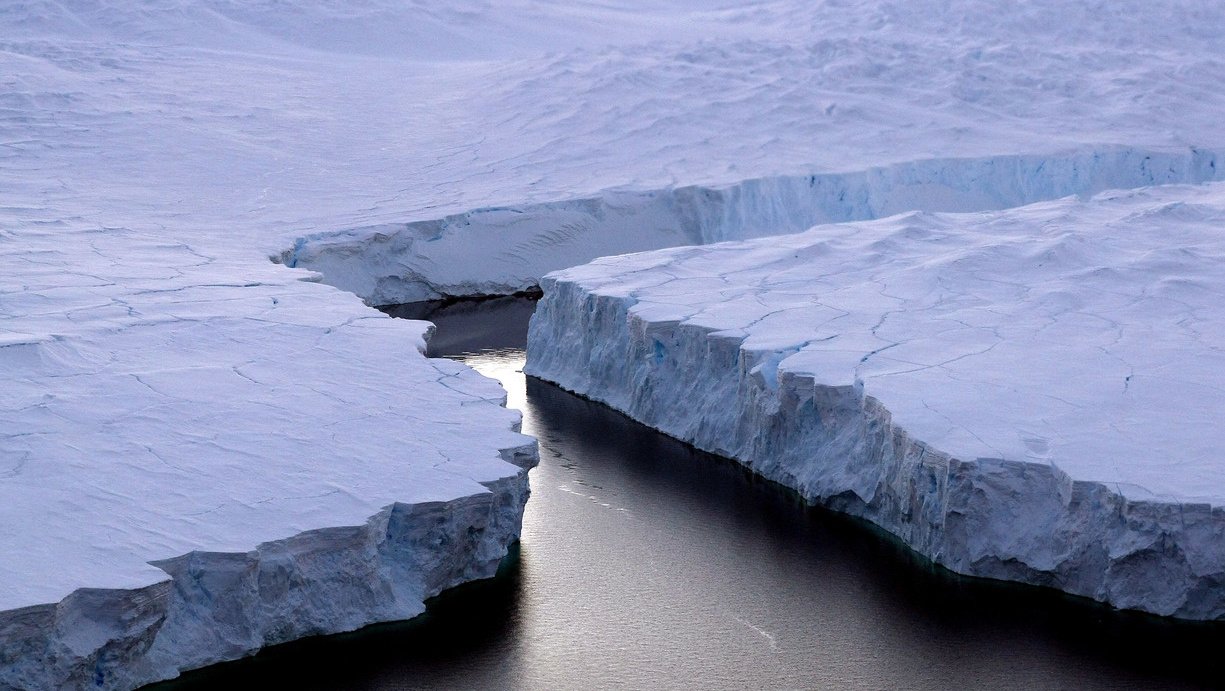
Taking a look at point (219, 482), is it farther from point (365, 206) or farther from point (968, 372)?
point (365, 206)

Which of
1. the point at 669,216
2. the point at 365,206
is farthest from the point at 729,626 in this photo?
the point at 365,206

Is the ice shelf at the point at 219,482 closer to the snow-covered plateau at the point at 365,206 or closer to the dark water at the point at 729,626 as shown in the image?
the snow-covered plateau at the point at 365,206

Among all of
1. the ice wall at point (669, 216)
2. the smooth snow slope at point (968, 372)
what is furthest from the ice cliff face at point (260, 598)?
the ice wall at point (669, 216)

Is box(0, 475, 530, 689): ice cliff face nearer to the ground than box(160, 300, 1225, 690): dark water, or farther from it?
farther from it

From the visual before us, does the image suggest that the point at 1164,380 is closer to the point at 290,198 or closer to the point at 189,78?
the point at 290,198

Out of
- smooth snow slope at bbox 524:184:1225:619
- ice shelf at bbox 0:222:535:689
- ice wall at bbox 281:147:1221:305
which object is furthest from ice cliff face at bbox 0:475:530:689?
ice wall at bbox 281:147:1221:305

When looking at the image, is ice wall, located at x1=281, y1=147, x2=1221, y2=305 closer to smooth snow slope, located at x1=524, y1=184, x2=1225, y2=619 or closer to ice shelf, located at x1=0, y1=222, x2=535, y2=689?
smooth snow slope, located at x1=524, y1=184, x2=1225, y2=619
